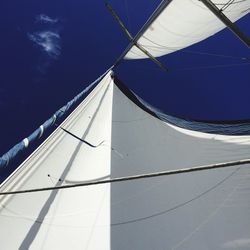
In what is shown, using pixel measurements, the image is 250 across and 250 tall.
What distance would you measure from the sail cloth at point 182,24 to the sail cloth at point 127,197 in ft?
7.89

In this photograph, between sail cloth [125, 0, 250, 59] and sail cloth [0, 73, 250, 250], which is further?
sail cloth [125, 0, 250, 59]

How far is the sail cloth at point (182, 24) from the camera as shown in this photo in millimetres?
7438

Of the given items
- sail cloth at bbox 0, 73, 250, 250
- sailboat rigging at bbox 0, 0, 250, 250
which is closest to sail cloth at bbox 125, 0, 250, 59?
sailboat rigging at bbox 0, 0, 250, 250

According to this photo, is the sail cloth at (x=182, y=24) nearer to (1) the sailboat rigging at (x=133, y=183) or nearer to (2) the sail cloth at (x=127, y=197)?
(1) the sailboat rigging at (x=133, y=183)

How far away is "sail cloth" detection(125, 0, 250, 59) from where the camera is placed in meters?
7.44

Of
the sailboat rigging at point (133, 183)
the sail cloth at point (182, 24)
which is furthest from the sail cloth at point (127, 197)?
the sail cloth at point (182, 24)

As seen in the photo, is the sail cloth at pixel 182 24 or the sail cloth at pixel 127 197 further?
the sail cloth at pixel 182 24

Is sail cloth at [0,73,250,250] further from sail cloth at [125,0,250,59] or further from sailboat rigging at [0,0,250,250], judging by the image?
sail cloth at [125,0,250,59]

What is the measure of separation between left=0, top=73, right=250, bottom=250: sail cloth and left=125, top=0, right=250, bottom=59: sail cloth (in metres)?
2.41

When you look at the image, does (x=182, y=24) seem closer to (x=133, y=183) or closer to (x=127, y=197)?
(x=133, y=183)

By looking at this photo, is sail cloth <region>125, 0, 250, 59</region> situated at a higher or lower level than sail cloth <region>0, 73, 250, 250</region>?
higher

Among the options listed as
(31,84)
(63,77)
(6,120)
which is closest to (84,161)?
(6,120)

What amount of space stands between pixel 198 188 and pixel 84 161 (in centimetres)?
182

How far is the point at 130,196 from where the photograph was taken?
5.29 meters
